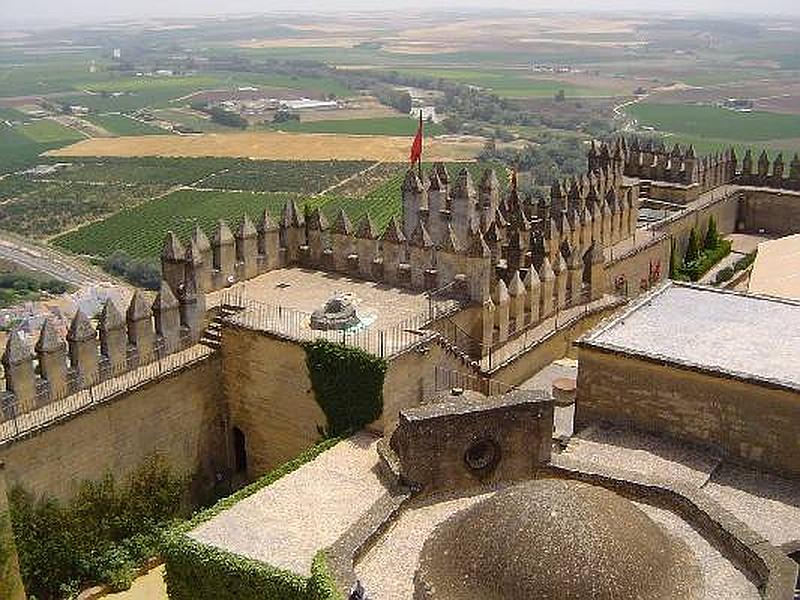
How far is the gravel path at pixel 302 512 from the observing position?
16500 millimetres

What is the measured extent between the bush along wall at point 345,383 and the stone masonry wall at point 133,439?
3.11 metres

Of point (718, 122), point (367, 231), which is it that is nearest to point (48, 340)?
point (367, 231)

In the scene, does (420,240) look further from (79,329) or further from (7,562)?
(7,562)

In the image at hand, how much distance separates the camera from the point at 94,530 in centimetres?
1992

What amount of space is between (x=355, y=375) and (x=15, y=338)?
22.8ft

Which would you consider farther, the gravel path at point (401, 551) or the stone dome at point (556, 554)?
the gravel path at point (401, 551)

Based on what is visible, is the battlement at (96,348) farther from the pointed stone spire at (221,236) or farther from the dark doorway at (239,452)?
the pointed stone spire at (221,236)

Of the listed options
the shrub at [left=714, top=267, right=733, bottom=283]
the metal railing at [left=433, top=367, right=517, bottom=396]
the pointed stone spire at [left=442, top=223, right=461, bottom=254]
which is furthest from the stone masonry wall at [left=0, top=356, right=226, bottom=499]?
the shrub at [left=714, top=267, right=733, bottom=283]

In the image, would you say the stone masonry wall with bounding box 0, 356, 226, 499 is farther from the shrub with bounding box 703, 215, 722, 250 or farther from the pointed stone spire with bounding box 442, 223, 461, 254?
the shrub with bounding box 703, 215, 722, 250

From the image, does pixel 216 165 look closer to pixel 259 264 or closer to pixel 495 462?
pixel 259 264

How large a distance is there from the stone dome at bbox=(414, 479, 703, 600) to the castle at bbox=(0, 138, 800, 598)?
2.01 metres

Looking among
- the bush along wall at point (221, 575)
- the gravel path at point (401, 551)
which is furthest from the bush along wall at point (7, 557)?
the gravel path at point (401, 551)

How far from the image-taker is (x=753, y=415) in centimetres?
1878

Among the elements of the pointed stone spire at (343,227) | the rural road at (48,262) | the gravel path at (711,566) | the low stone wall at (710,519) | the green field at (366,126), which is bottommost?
the rural road at (48,262)
